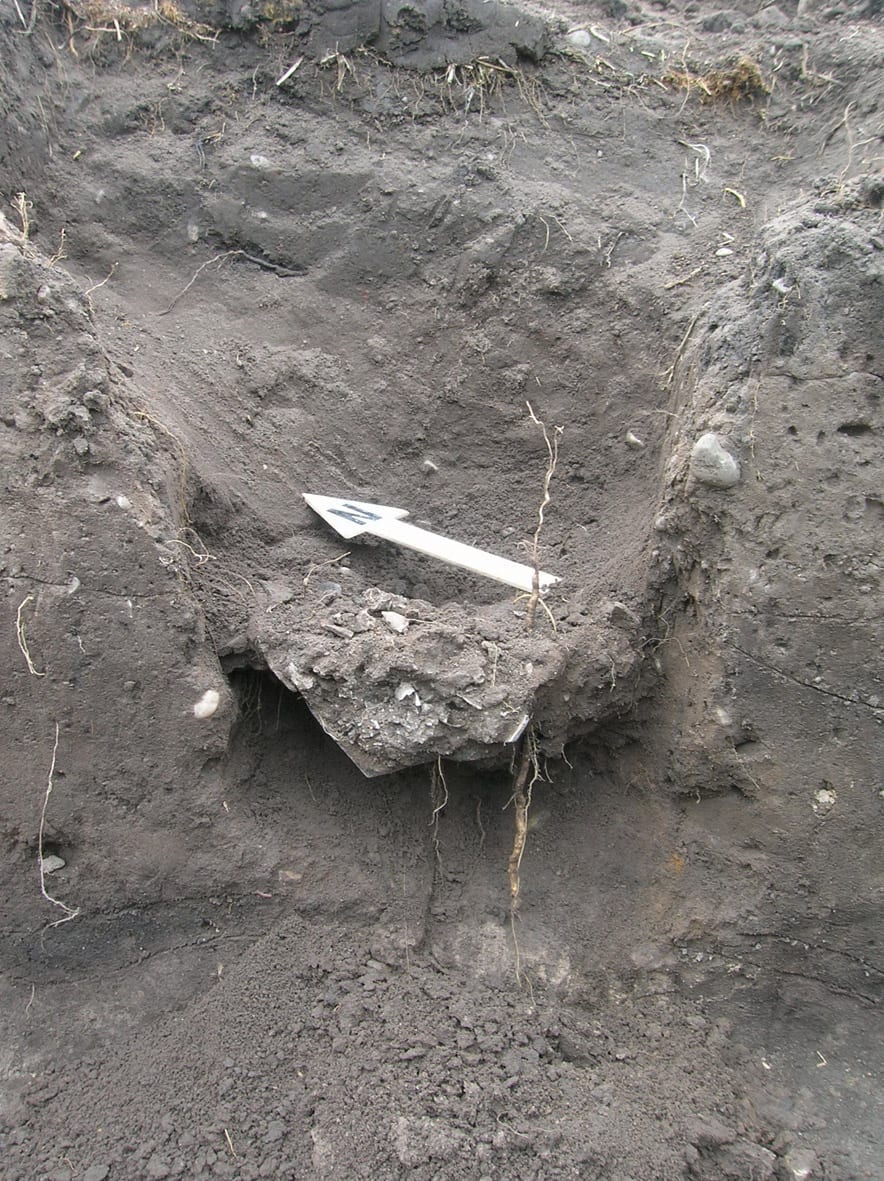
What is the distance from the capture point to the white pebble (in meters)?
2.40

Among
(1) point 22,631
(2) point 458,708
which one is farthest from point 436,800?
(1) point 22,631

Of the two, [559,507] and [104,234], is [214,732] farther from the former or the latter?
[104,234]

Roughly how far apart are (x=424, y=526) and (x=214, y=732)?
1068 mm

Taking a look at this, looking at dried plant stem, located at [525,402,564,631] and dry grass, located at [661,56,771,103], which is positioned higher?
dry grass, located at [661,56,771,103]

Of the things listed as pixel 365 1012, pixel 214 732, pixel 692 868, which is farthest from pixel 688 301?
pixel 365 1012

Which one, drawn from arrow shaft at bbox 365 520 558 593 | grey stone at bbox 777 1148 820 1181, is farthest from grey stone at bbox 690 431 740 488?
grey stone at bbox 777 1148 820 1181

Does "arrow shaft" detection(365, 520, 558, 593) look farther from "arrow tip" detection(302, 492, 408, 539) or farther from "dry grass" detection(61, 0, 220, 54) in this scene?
"dry grass" detection(61, 0, 220, 54)

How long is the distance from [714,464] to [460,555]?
84cm

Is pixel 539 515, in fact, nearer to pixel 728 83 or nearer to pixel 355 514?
pixel 355 514

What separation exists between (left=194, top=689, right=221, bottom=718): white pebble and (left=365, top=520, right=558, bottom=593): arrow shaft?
0.76 m

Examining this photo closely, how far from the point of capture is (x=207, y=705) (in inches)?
94.8

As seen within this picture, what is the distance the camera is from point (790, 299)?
2.45 m

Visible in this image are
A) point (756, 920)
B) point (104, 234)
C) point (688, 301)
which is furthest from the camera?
point (104, 234)

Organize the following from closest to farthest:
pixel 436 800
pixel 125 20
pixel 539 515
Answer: pixel 436 800 → pixel 539 515 → pixel 125 20
